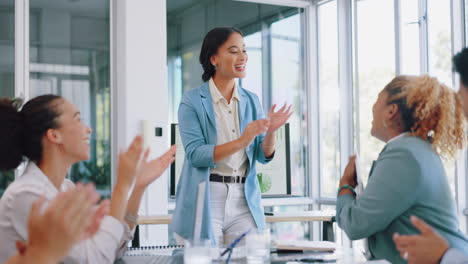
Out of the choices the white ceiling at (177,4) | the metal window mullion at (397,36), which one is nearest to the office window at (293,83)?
the white ceiling at (177,4)

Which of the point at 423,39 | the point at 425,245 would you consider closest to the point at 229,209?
the point at 425,245

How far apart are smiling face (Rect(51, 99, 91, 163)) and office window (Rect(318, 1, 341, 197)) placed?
421 cm

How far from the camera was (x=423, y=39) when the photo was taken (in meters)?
4.76

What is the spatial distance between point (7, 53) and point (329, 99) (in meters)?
3.33

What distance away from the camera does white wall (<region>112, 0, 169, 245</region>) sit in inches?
202

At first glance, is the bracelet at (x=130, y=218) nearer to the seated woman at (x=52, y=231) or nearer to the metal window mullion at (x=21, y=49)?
the seated woman at (x=52, y=231)

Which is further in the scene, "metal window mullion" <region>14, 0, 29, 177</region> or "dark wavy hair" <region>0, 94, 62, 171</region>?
"metal window mullion" <region>14, 0, 29, 177</region>

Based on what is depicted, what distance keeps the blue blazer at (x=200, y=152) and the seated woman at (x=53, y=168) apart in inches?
17.7

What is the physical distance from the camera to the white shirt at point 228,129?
264 centimetres

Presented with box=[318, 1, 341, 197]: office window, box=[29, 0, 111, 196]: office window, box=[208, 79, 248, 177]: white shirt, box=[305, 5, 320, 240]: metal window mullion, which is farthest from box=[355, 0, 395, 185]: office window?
box=[208, 79, 248, 177]: white shirt

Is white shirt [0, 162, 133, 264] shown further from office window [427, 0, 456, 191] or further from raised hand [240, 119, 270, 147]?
office window [427, 0, 456, 191]

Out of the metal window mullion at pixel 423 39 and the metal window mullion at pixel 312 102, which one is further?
the metal window mullion at pixel 312 102

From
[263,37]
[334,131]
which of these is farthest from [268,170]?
[263,37]

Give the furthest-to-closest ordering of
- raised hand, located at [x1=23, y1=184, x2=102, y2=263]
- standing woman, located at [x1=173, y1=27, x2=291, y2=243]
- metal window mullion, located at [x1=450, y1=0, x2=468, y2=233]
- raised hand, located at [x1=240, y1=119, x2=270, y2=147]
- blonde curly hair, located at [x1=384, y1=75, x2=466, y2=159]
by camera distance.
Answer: metal window mullion, located at [x1=450, y1=0, x2=468, y2=233]
standing woman, located at [x1=173, y1=27, x2=291, y2=243]
raised hand, located at [x1=240, y1=119, x2=270, y2=147]
blonde curly hair, located at [x1=384, y1=75, x2=466, y2=159]
raised hand, located at [x1=23, y1=184, x2=102, y2=263]
